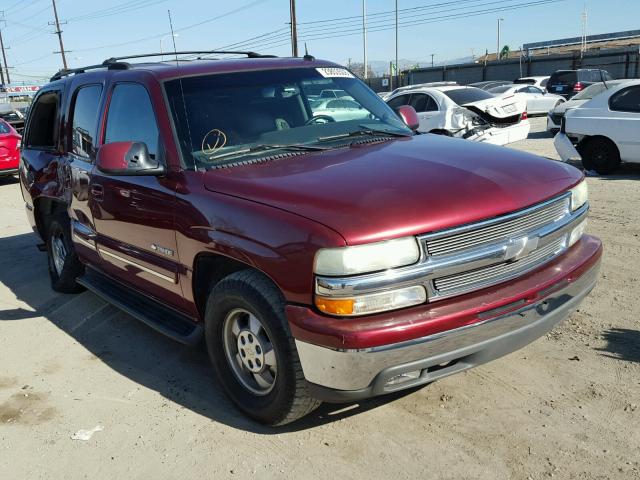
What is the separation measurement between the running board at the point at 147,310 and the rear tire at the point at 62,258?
1.45 feet

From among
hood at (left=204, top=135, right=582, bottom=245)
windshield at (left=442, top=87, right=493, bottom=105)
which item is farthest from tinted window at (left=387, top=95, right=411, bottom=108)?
hood at (left=204, top=135, right=582, bottom=245)

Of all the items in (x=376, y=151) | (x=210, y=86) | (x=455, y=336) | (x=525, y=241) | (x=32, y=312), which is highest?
(x=210, y=86)

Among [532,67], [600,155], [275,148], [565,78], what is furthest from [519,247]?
[532,67]

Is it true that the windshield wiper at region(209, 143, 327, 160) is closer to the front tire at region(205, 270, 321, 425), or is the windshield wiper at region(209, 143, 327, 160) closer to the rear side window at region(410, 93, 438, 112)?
the front tire at region(205, 270, 321, 425)

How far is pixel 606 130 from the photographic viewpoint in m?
9.81

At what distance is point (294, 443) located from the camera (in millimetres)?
3174

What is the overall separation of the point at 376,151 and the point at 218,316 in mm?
1332

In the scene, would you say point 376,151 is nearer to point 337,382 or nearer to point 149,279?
point 337,382

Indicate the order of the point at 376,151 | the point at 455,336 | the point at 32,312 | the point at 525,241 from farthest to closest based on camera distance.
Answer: the point at 32,312 → the point at 376,151 → the point at 525,241 → the point at 455,336

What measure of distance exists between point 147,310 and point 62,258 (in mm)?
2088

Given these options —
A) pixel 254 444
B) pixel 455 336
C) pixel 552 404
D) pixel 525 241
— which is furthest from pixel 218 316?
pixel 552 404

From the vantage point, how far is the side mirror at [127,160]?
3533 millimetres

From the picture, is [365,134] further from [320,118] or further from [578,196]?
[578,196]

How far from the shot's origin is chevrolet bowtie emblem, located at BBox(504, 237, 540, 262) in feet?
9.51
